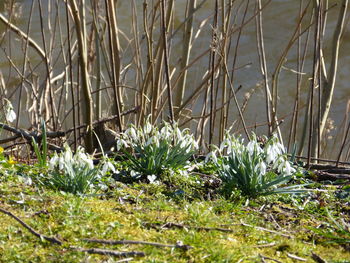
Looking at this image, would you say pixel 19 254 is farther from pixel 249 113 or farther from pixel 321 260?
pixel 249 113

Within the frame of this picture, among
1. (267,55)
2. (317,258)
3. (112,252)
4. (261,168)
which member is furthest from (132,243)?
(267,55)

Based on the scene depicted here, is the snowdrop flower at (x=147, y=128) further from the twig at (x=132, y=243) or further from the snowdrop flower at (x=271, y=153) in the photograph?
the twig at (x=132, y=243)

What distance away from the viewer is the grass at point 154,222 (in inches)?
88.4

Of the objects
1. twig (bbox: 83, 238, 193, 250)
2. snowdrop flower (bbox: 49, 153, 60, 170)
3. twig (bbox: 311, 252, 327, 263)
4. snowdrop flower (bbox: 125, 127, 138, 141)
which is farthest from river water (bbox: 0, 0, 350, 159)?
twig (bbox: 83, 238, 193, 250)

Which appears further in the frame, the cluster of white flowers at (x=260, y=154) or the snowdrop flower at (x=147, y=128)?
the snowdrop flower at (x=147, y=128)

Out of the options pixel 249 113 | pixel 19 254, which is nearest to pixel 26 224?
pixel 19 254

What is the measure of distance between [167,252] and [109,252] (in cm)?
22

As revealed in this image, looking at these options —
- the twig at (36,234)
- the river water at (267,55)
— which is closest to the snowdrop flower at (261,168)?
the twig at (36,234)

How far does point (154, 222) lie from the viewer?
2.58 m

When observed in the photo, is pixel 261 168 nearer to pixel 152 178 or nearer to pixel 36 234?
pixel 152 178

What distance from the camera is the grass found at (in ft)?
7.37

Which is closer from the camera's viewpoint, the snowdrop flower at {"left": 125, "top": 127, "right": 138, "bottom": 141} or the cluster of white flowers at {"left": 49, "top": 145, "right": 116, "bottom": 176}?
the cluster of white flowers at {"left": 49, "top": 145, "right": 116, "bottom": 176}

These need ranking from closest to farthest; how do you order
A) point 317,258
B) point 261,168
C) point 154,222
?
point 317,258, point 154,222, point 261,168

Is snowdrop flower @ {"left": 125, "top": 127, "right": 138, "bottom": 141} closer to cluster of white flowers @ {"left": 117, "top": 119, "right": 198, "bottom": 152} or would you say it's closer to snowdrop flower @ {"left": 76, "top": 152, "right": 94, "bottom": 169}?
cluster of white flowers @ {"left": 117, "top": 119, "right": 198, "bottom": 152}
